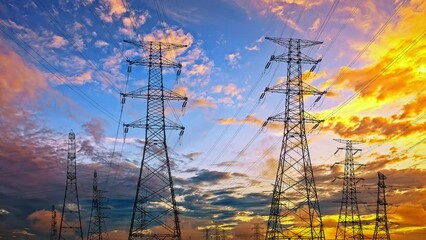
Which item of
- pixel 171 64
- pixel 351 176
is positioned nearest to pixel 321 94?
pixel 171 64

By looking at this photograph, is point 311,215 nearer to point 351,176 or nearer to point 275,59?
point 275,59

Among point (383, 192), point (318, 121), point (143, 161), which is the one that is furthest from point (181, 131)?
point (383, 192)

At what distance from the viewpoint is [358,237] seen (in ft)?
205

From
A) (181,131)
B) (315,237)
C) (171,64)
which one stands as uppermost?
(171,64)

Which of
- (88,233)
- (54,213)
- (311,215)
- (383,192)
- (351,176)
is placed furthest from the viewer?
(54,213)

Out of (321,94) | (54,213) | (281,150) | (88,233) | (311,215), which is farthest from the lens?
(54,213)

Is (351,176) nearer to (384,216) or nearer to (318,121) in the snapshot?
(384,216)

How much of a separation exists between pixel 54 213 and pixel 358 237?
65.8 meters

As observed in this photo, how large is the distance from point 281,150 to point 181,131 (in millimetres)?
9923

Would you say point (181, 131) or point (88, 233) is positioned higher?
point (181, 131)

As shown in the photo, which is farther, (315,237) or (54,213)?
(54,213)

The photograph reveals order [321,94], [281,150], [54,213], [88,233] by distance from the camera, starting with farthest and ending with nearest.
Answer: [54,213]
[88,233]
[321,94]
[281,150]

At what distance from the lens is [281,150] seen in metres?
40.2

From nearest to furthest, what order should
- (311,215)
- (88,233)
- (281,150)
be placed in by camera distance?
(311,215) < (281,150) < (88,233)
